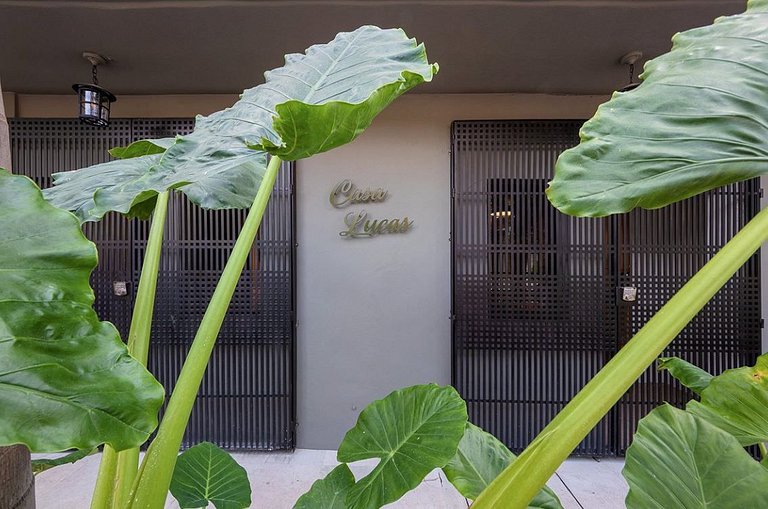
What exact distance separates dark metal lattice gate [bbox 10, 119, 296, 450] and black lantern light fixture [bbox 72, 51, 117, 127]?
337 mm

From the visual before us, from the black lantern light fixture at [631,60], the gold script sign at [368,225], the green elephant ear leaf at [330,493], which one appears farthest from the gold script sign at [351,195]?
the green elephant ear leaf at [330,493]

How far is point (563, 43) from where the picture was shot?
2.44 meters

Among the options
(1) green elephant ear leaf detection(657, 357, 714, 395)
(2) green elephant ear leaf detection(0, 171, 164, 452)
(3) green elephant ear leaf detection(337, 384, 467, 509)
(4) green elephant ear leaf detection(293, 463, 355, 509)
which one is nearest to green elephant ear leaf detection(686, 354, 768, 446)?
(1) green elephant ear leaf detection(657, 357, 714, 395)

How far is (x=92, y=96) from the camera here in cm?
255

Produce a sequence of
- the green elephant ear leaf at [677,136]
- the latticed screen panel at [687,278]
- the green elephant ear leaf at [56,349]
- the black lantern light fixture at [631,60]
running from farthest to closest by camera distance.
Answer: the latticed screen panel at [687,278] < the black lantern light fixture at [631,60] < the green elephant ear leaf at [677,136] < the green elephant ear leaf at [56,349]

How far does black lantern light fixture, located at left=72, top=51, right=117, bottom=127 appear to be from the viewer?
2.51 metres

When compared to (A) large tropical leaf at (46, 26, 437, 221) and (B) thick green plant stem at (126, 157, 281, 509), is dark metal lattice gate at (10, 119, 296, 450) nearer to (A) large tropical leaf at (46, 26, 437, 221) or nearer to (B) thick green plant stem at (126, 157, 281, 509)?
(A) large tropical leaf at (46, 26, 437, 221)

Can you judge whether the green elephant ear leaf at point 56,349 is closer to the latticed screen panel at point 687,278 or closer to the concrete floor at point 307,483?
the concrete floor at point 307,483

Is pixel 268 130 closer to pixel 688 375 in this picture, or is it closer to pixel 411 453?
pixel 411 453

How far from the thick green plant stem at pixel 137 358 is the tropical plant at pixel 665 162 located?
51 cm

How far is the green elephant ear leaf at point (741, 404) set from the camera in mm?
762

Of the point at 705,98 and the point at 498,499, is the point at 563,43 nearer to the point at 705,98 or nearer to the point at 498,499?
the point at 705,98

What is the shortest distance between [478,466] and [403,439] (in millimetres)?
164

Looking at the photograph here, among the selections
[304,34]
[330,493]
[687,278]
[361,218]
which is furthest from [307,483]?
[687,278]
